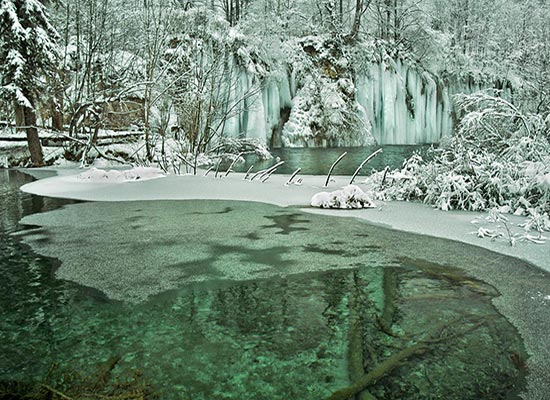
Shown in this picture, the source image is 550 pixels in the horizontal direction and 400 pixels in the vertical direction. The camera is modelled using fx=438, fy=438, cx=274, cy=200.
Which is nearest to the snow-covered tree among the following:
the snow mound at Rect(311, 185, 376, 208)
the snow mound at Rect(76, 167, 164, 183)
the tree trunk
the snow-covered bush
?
the tree trunk

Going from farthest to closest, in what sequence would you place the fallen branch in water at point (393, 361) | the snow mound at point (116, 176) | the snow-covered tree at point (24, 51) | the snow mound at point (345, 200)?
the snow-covered tree at point (24, 51) → the snow mound at point (116, 176) → the snow mound at point (345, 200) → the fallen branch in water at point (393, 361)

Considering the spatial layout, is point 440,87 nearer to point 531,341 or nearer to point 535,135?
point 535,135

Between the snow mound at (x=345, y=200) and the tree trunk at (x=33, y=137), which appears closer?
the snow mound at (x=345, y=200)

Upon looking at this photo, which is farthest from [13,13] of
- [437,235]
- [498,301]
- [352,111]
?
[352,111]

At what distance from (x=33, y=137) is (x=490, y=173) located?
13591mm

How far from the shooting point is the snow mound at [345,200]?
683cm

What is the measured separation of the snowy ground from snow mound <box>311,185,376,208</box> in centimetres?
19

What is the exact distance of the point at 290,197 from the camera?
7.75 metres

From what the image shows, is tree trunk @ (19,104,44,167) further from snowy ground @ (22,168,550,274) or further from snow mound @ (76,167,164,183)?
snow mound @ (76,167,164,183)

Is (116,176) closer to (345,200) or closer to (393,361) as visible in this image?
(345,200)

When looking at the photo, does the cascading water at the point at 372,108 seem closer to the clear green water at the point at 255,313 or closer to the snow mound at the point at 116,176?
the snow mound at the point at 116,176

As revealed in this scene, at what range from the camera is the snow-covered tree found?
13.1m

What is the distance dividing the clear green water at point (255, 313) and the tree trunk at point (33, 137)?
10375mm

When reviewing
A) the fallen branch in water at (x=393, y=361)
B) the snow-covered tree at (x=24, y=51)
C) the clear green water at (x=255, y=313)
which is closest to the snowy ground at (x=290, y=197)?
the clear green water at (x=255, y=313)
